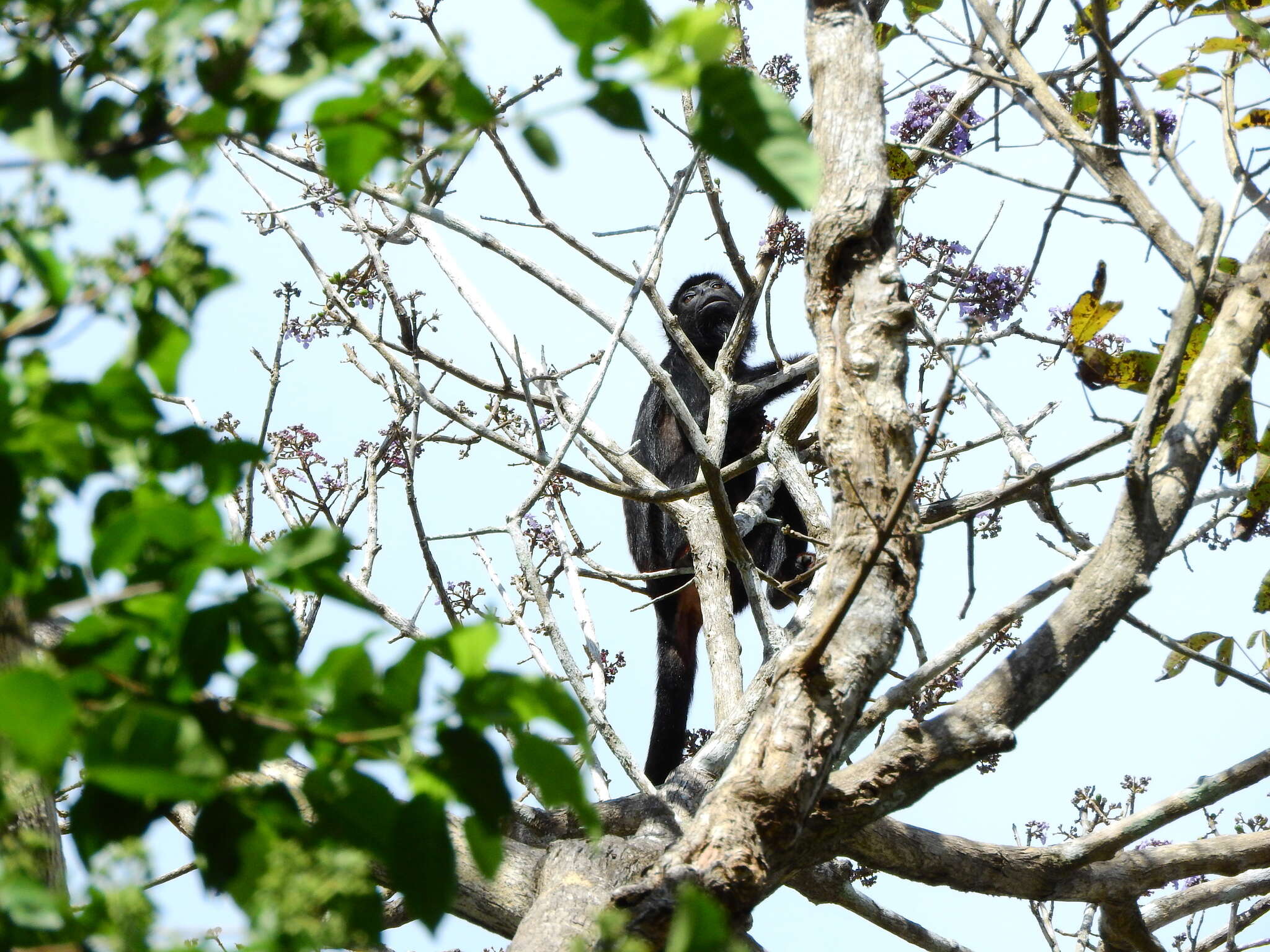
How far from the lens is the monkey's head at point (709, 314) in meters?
7.94

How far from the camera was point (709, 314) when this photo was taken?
7.94 m

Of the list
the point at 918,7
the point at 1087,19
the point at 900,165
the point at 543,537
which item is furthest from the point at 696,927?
the point at 543,537

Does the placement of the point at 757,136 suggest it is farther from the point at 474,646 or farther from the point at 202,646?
the point at 202,646

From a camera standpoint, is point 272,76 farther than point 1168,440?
No

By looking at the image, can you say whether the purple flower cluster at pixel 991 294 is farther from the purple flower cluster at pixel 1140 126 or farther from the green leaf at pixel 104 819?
the green leaf at pixel 104 819

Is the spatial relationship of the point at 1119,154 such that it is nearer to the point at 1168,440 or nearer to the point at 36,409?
the point at 1168,440

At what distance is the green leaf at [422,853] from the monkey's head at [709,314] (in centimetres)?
715

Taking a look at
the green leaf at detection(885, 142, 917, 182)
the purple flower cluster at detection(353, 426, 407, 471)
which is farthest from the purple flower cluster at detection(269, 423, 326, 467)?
the green leaf at detection(885, 142, 917, 182)

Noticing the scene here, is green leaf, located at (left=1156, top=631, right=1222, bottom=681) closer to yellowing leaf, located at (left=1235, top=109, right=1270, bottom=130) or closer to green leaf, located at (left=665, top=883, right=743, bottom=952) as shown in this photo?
yellowing leaf, located at (left=1235, top=109, right=1270, bottom=130)

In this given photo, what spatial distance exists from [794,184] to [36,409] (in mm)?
513

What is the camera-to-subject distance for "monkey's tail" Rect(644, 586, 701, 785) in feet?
18.7

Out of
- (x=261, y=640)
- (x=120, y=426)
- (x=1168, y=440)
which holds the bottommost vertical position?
(x=261, y=640)

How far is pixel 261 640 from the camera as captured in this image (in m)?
0.84

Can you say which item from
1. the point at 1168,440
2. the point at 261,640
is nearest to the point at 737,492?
the point at 1168,440
